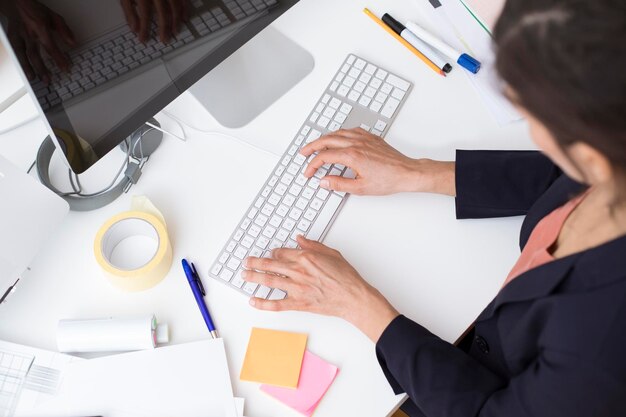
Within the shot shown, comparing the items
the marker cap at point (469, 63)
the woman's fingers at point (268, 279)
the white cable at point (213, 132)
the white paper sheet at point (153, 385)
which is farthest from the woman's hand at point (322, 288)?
the marker cap at point (469, 63)

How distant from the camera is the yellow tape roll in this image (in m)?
0.96

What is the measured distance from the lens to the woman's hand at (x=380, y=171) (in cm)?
105

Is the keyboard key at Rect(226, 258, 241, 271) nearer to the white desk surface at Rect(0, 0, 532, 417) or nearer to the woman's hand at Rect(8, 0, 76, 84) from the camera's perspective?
the white desk surface at Rect(0, 0, 532, 417)

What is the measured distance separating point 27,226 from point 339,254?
1.57 feet

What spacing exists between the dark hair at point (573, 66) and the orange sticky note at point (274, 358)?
49cm

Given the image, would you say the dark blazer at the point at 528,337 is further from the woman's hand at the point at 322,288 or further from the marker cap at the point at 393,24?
the marker cap at the point at 393,24

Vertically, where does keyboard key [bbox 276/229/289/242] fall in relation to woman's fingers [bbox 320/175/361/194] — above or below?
below

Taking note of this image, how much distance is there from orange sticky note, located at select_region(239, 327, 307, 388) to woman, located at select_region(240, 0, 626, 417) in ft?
0.15

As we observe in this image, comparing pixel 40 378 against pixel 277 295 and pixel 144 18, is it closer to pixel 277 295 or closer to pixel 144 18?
pixel 277 295

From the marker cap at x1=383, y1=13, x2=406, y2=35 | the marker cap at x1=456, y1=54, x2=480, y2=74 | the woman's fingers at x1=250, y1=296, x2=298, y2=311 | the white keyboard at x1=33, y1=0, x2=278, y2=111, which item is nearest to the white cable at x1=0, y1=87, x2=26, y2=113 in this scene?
the white keyboard at x1=33, y1=0, x2=278, y2=111

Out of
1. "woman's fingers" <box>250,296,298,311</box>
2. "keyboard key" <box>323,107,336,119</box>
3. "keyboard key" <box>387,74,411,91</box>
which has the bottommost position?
"woman's fingers" <box>250,296,298,311</box>

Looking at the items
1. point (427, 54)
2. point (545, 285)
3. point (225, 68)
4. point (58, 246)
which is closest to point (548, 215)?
point (545, 285)

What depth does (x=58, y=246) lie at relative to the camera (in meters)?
1.04

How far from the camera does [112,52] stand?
0.86m
